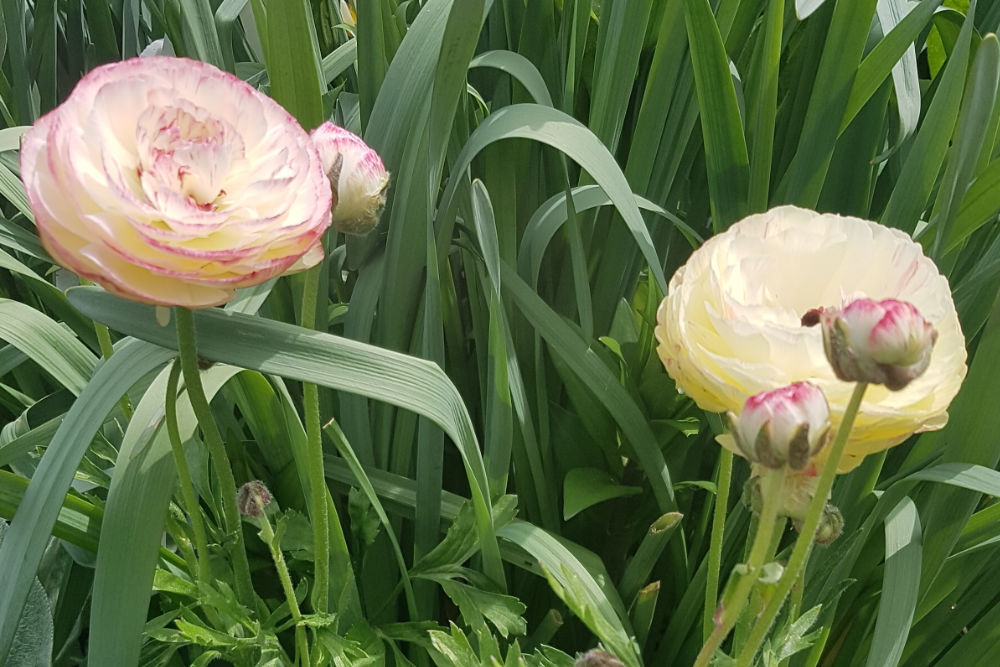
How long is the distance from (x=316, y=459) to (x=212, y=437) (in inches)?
2.0

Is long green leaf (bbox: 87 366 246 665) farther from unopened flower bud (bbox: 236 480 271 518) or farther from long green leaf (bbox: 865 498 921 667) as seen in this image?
long green leaf (bbox: 865 498 921 667)

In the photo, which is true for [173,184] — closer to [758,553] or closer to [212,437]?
[212,437]

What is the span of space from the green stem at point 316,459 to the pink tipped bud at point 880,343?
211 millimetres

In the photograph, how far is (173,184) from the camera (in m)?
0.32

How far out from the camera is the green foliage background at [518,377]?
1.48 ft

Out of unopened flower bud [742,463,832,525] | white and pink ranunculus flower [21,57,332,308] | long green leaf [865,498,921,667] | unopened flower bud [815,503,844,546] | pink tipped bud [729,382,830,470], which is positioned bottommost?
long green leaf [865,498,921,667]

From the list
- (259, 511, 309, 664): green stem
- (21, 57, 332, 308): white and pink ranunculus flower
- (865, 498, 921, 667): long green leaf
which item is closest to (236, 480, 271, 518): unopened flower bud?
(259, 511, 309, 664): green stem

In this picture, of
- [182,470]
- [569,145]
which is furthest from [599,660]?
[569,145]

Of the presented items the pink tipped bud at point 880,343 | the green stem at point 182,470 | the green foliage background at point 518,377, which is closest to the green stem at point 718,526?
the green foliage background at point 518,377

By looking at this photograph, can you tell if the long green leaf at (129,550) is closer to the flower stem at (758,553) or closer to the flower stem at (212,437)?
the flower stem at (212,437)

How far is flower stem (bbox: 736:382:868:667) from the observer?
11.3 inches

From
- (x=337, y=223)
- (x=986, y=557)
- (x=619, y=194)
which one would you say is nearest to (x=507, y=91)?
(x=619, y=194)

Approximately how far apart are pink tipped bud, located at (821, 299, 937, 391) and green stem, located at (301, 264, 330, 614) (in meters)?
0.21

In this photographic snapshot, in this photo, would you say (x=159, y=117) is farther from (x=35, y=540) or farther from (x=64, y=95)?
(x=64, y=95)
